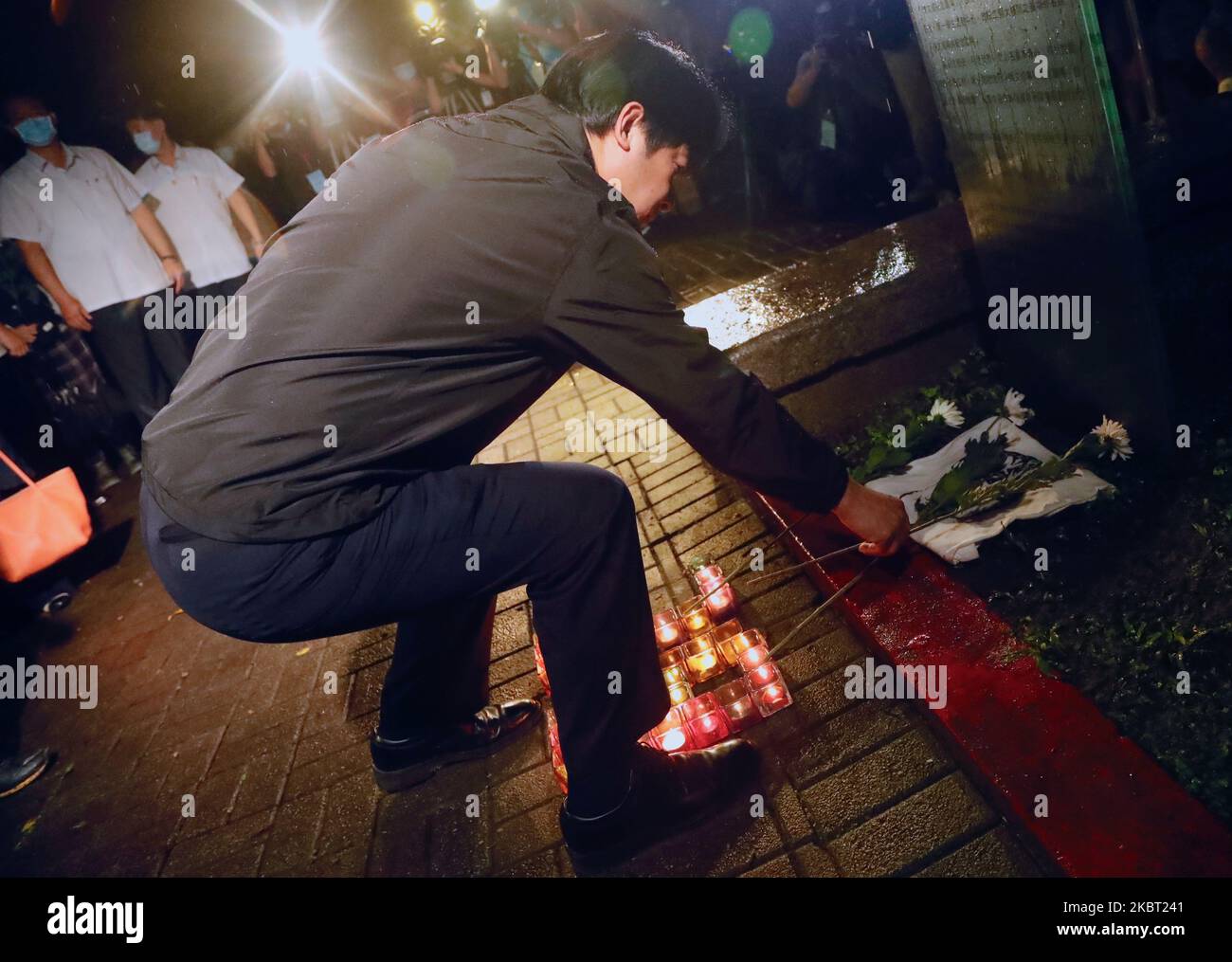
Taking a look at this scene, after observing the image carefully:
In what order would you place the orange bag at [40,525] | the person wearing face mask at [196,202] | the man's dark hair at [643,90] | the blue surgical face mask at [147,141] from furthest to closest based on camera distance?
the person wearing face mask at [196,202] < the blue surgical face mask at [147,141] < the orange bag at [40,525] < the man's dark hair at [643,90]

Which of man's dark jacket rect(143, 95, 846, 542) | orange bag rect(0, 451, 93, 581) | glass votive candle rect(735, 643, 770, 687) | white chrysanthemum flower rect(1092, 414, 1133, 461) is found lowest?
glass votive candle rect(735, 643, 770, 687)

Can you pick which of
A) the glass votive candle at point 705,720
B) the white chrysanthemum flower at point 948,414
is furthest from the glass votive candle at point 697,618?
the white chrysanthemum flower at point 948,414

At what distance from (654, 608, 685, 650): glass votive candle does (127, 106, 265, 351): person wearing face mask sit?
668cm

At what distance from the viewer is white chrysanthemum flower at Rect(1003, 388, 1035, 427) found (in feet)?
11.2

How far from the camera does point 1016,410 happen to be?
11.2 ft

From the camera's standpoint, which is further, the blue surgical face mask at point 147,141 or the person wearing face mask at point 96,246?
the blue surgical face mask at point 147,141

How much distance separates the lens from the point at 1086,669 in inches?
87.7

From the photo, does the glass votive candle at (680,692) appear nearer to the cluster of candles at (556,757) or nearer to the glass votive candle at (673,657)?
the glass votive candle at (673,657)

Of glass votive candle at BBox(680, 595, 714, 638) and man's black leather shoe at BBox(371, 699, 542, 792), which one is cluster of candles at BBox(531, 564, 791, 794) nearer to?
glass votive candle at BBox(680, 595, 714, 638)

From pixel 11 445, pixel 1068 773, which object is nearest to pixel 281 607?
pixel 1068 773

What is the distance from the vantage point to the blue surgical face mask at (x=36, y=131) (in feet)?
19.6

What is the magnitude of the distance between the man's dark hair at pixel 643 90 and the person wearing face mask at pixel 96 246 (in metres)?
6.48

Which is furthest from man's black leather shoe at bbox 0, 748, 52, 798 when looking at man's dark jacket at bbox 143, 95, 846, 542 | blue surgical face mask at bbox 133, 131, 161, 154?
blue surgical face mask at bbox 133, 131, 161, 154

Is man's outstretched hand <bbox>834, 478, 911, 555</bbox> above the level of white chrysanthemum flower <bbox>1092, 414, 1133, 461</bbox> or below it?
above
